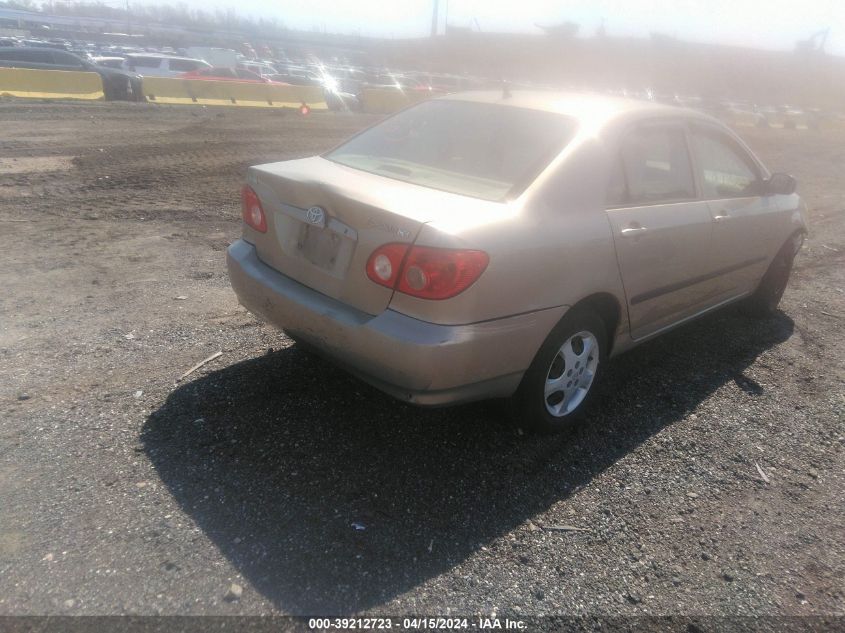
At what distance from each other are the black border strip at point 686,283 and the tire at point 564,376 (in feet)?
0.96

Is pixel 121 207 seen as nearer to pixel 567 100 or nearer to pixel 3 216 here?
pixel 3 216

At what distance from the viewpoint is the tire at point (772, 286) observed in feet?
17.2

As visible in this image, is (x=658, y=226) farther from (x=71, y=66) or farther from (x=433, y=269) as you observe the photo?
(x=71, y=66)

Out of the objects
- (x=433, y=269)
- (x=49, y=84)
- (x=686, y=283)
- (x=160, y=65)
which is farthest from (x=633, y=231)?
(x=160, y=65)

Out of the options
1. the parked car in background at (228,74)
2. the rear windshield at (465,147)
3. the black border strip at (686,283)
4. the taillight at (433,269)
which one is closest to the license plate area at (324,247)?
the taillight at (433,269)

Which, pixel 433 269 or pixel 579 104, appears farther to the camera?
pixel 579 104

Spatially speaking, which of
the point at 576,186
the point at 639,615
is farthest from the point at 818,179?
the point at 639,615

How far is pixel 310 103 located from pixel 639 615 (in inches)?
853

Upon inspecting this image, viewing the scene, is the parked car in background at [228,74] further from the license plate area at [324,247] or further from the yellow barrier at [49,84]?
the license plate area at [324,247]

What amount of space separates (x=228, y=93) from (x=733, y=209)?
18600mm

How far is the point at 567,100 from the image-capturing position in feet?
12.8

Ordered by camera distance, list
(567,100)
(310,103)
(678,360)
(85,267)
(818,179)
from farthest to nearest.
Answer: (310,103) < (818,179) < (85,267) < (678,360) < (567,100)

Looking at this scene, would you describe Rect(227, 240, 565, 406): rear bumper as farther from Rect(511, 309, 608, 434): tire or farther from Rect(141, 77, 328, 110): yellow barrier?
Rect(141, 77, 328, 110): yellow barrier

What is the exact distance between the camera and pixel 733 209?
4387 millimetres
